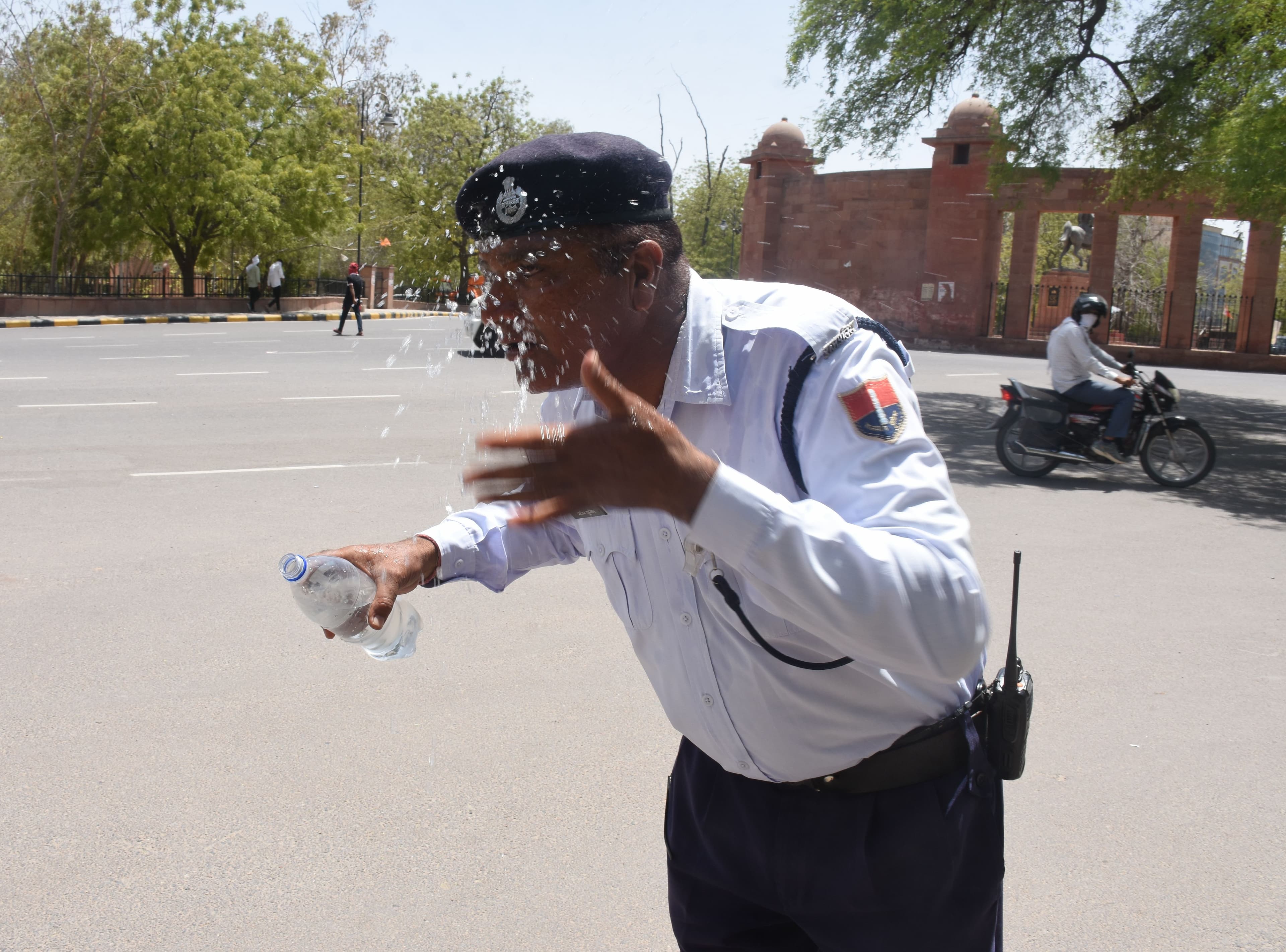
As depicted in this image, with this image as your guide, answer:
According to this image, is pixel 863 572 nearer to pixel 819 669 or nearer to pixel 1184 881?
pixel 819 669

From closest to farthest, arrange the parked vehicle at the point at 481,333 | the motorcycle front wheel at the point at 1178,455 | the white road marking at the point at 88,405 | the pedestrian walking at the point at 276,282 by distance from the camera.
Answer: the parked vehicle at the point at 481,333
the motorcycle front wheel at the point at 1178,455
the white road marking at the point at 88,405
the pedestrian walking at the point at 276,282

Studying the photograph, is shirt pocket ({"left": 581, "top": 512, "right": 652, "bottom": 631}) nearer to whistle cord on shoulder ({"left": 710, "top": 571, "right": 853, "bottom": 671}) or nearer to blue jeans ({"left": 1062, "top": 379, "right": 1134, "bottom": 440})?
whistle cord on shoulder ({"left": 710, "top": 571, "right": 853, "bottom": 671})

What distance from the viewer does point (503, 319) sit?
1.44 metres

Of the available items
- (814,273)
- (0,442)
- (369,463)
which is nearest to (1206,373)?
(814,273)

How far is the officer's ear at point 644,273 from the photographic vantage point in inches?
55.6

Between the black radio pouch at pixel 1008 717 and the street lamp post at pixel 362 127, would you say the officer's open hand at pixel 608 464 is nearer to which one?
the black radio pouch at pixel 1008 717

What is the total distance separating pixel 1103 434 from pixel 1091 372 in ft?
1.99

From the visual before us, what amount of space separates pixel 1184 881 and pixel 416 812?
221 cm

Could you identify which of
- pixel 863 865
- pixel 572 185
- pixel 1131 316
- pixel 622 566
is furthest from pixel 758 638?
pixel 1131 316

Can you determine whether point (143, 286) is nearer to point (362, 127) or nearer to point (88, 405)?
point (362, 127)

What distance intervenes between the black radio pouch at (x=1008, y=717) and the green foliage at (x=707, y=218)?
0.74 m

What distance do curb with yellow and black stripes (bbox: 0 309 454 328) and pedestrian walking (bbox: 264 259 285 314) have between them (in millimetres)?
574

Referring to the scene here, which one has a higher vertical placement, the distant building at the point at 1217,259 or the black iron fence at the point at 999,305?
the distant building at the point at 1217,259

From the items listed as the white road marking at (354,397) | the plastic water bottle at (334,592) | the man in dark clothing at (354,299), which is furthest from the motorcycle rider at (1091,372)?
the man in dark clothing at (354,299)
